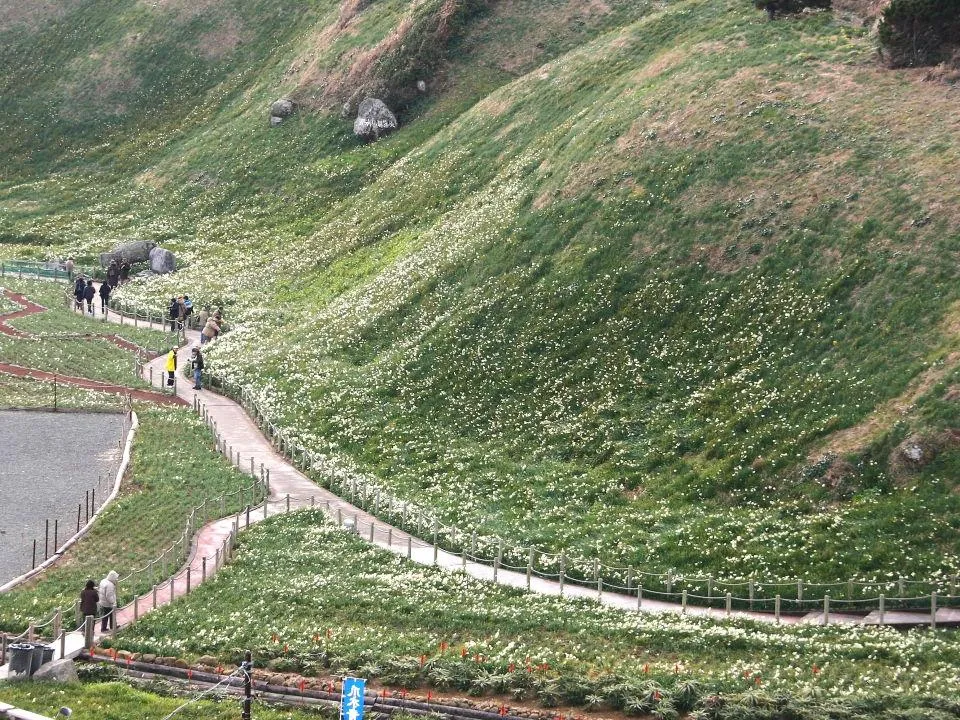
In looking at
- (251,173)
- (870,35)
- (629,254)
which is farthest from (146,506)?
(251,173)

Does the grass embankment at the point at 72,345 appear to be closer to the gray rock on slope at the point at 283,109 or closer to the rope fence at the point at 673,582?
the gray rock on slope at the point at 283,109

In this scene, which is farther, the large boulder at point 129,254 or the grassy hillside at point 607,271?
the large boulder at point 129,254

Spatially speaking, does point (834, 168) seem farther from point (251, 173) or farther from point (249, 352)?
point (251, 173)

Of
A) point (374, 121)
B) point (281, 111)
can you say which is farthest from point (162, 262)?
point (281, 111)

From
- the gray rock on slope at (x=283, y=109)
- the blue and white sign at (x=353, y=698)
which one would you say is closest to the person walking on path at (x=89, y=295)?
the gray rock on slope at (x=283, y=109)

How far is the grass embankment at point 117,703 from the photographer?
3341 cm

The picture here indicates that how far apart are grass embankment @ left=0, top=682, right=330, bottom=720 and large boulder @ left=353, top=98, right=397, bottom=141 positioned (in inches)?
2518

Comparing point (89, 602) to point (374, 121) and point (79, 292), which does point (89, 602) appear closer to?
point (79, 292)

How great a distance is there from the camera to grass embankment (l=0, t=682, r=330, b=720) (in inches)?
1315

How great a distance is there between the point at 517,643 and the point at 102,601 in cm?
1123

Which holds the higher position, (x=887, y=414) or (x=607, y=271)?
(x=607, y=271)

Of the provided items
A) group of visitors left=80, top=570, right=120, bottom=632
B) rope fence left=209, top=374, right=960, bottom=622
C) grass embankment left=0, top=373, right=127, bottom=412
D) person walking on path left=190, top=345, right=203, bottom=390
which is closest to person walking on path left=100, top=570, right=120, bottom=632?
group of visitors left=80, top=570, right=120, bottom=632

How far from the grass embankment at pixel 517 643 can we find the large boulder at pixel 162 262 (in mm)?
47049

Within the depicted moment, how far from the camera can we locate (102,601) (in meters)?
39.3
